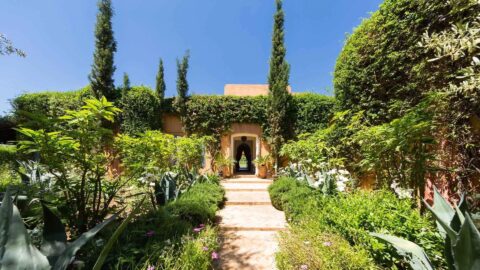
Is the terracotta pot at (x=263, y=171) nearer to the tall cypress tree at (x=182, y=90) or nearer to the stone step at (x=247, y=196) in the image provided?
the stone step at (x=247, y=196)

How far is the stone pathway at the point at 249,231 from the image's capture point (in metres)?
3.08

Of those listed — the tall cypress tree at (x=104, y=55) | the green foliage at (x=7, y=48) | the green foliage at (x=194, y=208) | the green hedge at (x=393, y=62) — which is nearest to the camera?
the green foliage at (x=194, y=208)

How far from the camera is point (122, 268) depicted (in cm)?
A: 220

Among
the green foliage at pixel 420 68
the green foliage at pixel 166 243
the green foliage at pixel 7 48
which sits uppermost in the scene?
the green foliage at pixel 7 48

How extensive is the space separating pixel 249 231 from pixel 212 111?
7.98 meters

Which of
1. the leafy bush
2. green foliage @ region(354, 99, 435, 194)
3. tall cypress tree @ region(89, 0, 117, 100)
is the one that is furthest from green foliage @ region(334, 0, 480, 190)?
tall cypress tree @ region(89, 0, 117, 100)

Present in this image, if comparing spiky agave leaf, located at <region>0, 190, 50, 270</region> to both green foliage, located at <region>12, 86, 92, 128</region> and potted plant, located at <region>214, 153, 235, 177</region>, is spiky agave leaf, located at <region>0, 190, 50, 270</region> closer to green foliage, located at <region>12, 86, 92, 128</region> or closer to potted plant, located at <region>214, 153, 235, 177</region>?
potted plant, located at <region>214, 153, 235, 177</region>

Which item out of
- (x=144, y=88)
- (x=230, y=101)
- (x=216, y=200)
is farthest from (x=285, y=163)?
(x=144, y=88)

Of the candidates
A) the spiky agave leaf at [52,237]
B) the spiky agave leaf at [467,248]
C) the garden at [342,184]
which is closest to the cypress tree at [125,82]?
the garden at [342,184]

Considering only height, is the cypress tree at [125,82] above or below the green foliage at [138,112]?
above

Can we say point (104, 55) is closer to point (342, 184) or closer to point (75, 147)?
point (75, 147)

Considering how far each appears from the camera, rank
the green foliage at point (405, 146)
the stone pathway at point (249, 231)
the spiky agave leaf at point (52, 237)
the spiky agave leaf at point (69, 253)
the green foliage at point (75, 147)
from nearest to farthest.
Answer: the spiky agave leaf at point (69, 253) < the spiky agave leaf at point (52, 237) < the green foliage at point (75, 147) < the green foliage at point (405, 146) < the stone pathway at point (249, 231)

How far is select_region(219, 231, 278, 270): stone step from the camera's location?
2973 mm

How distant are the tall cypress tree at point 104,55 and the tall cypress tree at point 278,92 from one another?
7.64 meters
